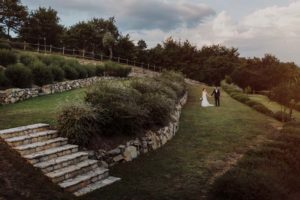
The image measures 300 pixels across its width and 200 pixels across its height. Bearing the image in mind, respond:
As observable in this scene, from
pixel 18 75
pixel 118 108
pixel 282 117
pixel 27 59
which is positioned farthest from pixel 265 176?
pixel 27 59

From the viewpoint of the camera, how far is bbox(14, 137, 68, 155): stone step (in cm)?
1080

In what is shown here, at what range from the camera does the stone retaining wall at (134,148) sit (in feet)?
40.4

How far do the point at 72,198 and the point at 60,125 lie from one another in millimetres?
3755

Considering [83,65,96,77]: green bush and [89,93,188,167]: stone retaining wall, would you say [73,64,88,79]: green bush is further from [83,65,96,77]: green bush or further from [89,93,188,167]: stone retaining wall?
[89,93,188,167]: stone retaining wall

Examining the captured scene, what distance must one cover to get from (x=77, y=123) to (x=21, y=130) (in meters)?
1.72

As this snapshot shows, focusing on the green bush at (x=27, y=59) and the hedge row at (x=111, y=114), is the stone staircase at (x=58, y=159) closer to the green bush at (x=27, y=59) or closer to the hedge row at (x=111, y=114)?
the hedge row at (x=111, y=114)

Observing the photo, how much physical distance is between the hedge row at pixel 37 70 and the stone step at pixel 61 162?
11793mm

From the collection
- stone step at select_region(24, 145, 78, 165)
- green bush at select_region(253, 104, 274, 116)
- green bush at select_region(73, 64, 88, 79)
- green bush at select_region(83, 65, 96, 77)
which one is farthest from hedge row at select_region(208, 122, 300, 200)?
green bush at select_region(83, 65, 96, 77)

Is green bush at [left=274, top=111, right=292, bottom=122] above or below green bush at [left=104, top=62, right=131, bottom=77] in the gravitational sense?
below

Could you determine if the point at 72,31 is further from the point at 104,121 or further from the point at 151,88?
the point at 104,121

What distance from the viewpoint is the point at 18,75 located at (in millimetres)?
22859

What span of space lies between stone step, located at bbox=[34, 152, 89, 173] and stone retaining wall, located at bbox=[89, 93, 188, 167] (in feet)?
1.38

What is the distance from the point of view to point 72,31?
5988cm

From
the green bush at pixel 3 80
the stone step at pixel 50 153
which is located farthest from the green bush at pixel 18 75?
the stone step at pixel 50 153
